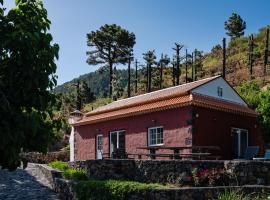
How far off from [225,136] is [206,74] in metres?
48.7

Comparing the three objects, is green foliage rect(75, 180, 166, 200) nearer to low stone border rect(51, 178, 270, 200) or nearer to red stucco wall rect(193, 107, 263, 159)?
low stone border rect(51, 178, 270, 200)

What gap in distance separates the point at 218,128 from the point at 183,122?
7.68ft

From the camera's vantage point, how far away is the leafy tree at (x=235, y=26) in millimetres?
90500

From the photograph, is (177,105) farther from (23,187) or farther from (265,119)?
(265,119)

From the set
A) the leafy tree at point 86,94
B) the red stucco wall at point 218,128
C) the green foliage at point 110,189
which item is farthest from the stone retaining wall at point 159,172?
the leafy tree at point 86,94

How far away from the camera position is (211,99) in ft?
73.2

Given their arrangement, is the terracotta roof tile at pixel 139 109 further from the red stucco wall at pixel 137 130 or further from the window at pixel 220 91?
the window at pixel 220 91

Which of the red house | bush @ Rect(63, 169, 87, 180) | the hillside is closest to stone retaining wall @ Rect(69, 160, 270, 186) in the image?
bush @ Rect(63, 169, 87, 180)

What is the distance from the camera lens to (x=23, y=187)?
60.0 ft

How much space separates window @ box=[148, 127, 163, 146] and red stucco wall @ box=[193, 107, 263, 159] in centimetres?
219

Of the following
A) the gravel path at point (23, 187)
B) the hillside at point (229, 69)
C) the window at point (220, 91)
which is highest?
the hillside at point (229, 69)

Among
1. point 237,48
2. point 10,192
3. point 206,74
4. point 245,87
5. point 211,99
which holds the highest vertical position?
point 237,48

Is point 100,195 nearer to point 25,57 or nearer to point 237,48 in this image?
point 25,57

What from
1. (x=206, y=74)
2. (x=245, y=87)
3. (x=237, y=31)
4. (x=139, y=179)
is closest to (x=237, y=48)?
(x=237, y=31)
